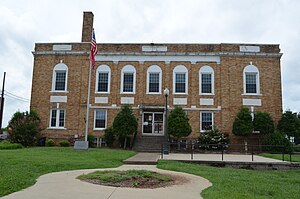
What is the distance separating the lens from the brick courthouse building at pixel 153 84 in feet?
91.0

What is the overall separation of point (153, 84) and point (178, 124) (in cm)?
553

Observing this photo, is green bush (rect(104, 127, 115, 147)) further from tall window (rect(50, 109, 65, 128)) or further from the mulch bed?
the mulch bed

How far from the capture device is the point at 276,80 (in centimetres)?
2794

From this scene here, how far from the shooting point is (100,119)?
2830 cm

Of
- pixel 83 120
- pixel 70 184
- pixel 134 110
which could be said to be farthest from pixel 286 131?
pixel 70 184

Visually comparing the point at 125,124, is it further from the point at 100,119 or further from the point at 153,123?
the point at 100,119

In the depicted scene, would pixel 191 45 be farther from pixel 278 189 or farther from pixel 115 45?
pixel 278 189

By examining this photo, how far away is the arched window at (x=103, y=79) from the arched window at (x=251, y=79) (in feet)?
42.0

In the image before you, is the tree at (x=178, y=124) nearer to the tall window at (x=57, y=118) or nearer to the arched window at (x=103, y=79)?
the arched window at (x=103, y=79)

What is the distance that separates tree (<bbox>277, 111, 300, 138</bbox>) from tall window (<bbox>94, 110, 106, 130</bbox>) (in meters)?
15.5

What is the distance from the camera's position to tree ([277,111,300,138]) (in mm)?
25469

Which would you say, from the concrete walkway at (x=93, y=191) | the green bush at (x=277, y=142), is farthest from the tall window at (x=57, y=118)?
the concrete walkway at (x=93, y=191)

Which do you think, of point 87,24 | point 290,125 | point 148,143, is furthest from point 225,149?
point 87,24

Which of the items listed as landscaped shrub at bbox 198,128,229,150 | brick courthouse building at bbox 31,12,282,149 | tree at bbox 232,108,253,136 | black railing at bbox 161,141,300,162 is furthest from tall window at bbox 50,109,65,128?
tree at bbox 232,108,253,136
